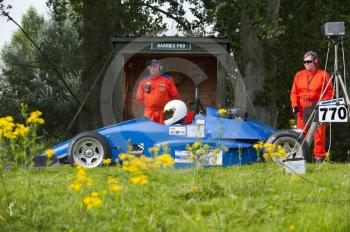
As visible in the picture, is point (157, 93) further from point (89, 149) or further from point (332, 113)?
point (332, 113)

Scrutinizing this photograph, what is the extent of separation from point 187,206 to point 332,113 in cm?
419

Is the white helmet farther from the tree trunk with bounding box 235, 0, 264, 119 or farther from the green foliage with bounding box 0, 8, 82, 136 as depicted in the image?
the green foliage with bounding box 0, 8, 82, 136

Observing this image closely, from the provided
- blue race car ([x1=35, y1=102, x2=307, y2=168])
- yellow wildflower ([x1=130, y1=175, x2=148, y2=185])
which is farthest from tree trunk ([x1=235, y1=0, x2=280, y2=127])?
yellow wildflower ([x1=130, y1=175, x2=148, y2=185])

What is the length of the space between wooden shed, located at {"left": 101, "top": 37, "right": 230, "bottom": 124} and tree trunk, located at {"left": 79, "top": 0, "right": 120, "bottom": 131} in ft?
2.63

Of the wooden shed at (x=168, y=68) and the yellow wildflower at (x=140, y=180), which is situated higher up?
the wooden shed at (x=168, y=68)

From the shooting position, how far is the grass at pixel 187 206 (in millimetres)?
5117

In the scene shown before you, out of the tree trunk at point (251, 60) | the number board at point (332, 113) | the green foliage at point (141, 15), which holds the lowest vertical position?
the number board at point (332, 113)

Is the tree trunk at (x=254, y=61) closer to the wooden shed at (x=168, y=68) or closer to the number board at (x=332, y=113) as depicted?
the wooden shed at (x=168, y=68)

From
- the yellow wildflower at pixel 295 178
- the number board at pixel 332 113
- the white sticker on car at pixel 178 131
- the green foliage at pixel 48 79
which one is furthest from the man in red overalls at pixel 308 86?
the green foliage at pixel 48 79

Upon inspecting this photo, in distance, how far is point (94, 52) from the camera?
60.5 feet

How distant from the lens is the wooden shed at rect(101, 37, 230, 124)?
14.3m

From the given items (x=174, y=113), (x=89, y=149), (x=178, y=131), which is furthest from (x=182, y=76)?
(x=89, y=149)

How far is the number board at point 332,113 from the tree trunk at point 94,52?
355 inches

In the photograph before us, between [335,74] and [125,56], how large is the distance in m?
6.36
